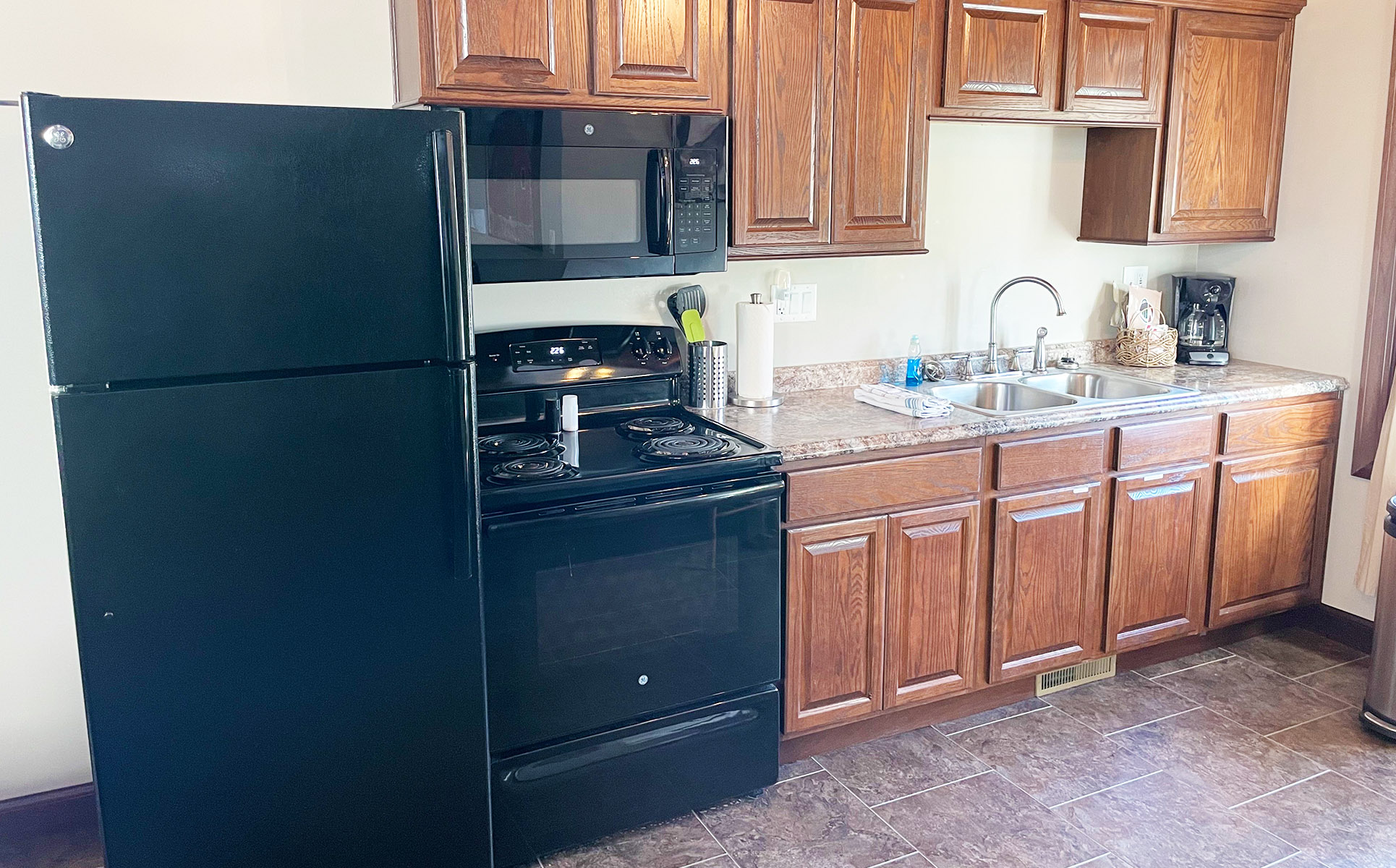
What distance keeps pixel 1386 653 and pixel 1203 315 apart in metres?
1.36

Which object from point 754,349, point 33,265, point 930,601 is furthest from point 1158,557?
point 33,265

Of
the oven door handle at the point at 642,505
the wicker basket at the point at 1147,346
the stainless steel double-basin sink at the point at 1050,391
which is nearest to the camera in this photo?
the oven door handle at the point at 642,505

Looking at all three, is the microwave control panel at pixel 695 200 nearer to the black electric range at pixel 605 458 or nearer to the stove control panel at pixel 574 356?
the stove control panel at pixel 574 356

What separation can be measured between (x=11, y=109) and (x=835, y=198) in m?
1.96

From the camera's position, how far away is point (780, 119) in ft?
9.04

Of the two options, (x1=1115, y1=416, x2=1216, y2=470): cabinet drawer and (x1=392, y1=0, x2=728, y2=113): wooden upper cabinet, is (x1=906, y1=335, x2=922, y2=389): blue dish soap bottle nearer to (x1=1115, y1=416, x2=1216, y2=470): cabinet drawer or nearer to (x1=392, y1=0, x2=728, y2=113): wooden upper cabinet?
(x1=1115, y1=416, x2=1216, y2=470): cabinet drawer

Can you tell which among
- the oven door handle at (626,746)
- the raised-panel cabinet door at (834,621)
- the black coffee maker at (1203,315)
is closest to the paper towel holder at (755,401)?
the raised-panel cabinet door at (834,621)

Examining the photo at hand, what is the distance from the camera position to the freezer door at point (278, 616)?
1843 millimetres

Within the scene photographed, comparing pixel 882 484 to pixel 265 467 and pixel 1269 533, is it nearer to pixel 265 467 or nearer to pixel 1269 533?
pixel 265 467

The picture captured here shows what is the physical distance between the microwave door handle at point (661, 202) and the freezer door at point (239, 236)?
0.68 metres

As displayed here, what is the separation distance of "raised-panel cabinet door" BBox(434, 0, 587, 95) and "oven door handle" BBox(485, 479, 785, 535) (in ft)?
3.20

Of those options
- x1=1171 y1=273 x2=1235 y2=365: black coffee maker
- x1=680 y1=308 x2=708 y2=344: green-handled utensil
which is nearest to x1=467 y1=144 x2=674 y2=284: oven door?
x1=680 y1=308 x2=708 y2=344: green-handled utensil

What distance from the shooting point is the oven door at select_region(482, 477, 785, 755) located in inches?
90.4

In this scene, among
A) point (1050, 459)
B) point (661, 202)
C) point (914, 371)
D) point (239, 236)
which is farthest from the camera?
point (914, 371)
